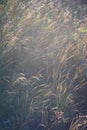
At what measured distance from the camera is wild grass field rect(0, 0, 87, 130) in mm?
4098

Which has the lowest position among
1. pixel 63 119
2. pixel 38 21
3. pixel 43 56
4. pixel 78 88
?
pixel 63 119

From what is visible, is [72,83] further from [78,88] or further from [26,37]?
[26,37]

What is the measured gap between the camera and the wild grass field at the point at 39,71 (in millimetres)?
4098

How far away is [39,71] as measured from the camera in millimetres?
4539

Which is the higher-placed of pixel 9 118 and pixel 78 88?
pixel 78 88

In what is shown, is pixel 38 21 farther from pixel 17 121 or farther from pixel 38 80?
pixel 17 121

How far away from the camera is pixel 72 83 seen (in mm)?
4625

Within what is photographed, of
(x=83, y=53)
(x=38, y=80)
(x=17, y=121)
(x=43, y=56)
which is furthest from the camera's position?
(x=83, y=53)

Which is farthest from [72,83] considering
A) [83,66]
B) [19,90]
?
[19,90]

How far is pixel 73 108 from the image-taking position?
4.39 metres

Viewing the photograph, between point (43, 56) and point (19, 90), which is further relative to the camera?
point (43, 56)

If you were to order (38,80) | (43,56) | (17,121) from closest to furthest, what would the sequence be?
(17,121), (38,80), (43,56)

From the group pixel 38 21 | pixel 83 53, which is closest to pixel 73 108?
pixel 83 53

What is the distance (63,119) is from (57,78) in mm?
572
